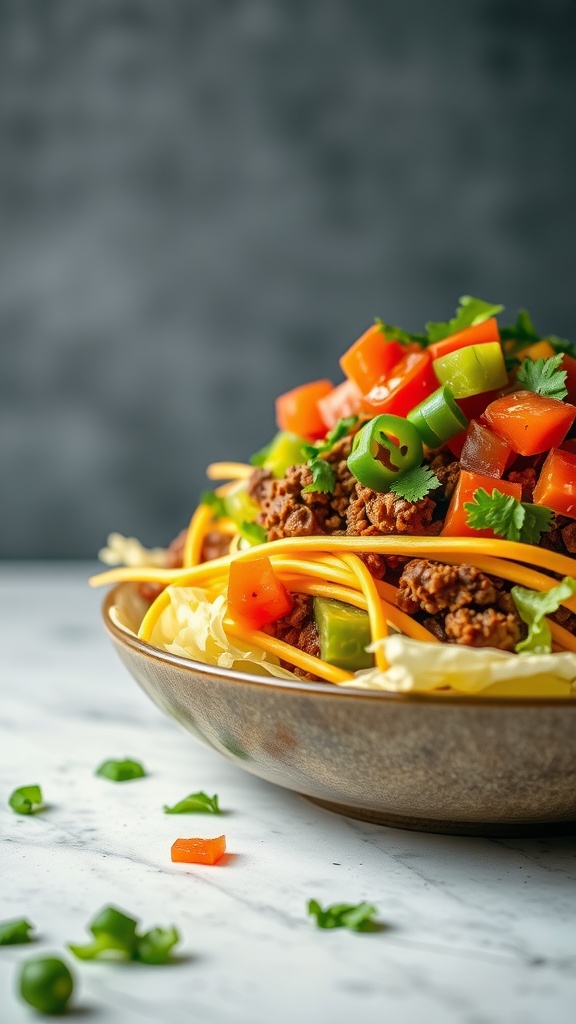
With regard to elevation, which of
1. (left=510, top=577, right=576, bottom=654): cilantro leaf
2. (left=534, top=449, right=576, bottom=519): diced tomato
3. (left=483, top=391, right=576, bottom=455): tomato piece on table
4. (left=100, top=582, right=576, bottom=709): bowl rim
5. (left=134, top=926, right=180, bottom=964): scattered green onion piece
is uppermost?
(left=483, top=391, right=576, bottom=455): tomato piece on table

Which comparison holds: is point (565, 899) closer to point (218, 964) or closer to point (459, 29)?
point (218, 964)

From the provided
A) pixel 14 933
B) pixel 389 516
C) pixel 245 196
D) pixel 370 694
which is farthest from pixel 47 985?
pixel 245 196

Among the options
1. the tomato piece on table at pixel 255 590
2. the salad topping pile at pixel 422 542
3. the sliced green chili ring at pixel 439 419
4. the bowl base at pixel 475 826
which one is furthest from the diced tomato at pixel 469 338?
the bowl base at pixel 475 826

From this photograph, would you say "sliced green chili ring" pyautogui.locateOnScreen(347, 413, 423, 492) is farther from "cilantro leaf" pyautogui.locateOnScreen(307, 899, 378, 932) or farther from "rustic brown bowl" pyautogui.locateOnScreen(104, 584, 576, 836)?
"cilantro leaf" pyautogui.locateOnScreen(307, 899, 378, 932)

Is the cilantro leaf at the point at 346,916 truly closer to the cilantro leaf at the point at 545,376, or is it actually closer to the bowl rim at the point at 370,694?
the bowl rim at the point at 370,694

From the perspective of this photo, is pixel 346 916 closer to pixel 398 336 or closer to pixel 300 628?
pixel 300 628

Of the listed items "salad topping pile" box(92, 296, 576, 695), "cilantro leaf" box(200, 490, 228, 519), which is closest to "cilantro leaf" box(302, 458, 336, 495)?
"salad topping pile" box(92, 296, 576, 695)

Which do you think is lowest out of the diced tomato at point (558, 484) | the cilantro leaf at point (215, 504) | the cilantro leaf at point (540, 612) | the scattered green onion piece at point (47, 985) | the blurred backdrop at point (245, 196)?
the scattered green onion piece at point (47, 985)
